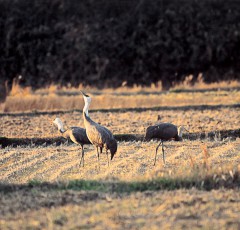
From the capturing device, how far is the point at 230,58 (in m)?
51.4

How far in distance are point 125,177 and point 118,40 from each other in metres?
42.5

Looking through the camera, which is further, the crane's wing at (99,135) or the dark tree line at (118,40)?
the dark tree line at (118,40)

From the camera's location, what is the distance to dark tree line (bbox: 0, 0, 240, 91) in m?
51.1

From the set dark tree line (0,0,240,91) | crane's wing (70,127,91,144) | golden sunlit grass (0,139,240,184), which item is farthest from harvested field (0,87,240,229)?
dark tree line (0,0,240,91)

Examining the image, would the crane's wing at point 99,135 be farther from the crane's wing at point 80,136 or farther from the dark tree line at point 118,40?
the dark tree line at point 118,40

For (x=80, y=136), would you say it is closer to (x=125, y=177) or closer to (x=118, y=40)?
(x=125, y=177)

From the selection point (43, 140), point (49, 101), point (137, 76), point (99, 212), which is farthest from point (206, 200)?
point (137, 76)

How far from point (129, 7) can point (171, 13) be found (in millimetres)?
3406

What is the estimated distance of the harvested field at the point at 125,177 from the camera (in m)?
7.95

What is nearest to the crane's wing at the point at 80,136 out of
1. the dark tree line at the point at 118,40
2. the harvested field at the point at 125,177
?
the harvested field at the point at 125,177

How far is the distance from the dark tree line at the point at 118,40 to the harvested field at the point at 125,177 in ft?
92.7

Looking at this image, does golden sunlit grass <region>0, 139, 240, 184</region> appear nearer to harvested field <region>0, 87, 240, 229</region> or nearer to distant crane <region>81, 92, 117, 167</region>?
harvested field <region>0, 87, 240, 229</region>

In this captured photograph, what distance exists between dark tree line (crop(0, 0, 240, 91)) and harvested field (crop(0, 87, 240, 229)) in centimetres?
2827

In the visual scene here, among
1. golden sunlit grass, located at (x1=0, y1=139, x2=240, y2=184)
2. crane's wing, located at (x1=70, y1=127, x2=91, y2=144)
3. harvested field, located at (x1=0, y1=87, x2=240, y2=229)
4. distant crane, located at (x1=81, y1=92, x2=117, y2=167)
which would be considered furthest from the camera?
crane's wing, located at (x1=70, y1=127, x2=91, y2=144)
